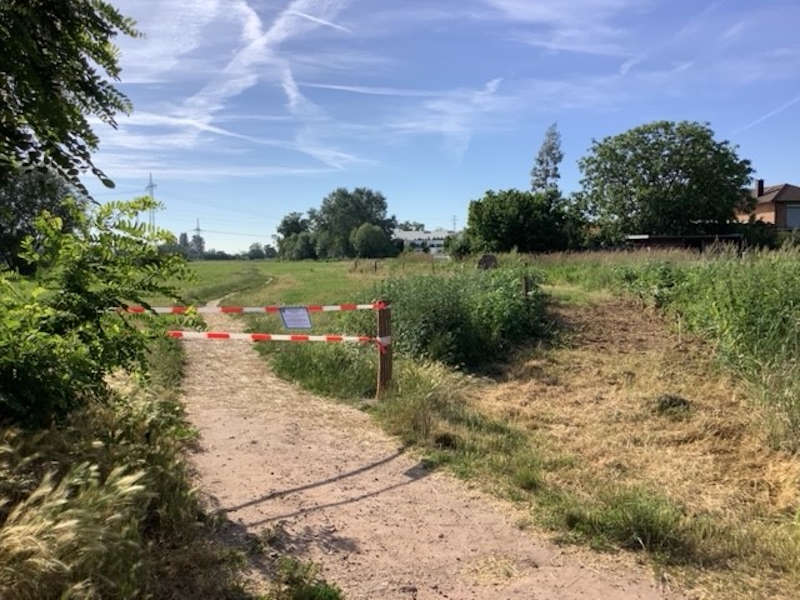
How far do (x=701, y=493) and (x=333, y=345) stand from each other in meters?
6.09

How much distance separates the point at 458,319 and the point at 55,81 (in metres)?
8.91

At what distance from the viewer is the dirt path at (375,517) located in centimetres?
382

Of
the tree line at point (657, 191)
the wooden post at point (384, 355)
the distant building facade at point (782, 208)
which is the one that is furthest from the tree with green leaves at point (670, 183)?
the wooden post at point (384, 355)

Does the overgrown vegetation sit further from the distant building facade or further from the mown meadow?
the distant building facade

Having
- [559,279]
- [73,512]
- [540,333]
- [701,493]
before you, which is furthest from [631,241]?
[73,512]

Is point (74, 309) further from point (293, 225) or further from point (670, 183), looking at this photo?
point (293, 225)

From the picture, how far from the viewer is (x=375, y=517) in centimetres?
476

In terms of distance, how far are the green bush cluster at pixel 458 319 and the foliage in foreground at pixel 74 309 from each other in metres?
6.63

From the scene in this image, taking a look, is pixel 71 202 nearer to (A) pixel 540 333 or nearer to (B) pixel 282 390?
(B) pixel 282 390

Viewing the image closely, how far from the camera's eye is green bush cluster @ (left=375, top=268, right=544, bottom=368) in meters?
10.7

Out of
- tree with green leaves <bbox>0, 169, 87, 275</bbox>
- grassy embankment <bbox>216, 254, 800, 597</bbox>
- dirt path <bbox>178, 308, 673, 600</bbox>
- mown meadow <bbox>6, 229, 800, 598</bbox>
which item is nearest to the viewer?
tree with green leaves <bbox>0, 169, 87, 275</bbox>

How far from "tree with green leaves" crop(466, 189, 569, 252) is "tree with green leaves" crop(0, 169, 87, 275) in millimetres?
39426

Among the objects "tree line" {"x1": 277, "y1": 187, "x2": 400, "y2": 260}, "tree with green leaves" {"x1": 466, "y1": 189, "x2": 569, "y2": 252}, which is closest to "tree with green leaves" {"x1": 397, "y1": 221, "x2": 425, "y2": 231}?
"tree line" {"x1": 277, "y1": 187, "x2": 400, "y2": 260}

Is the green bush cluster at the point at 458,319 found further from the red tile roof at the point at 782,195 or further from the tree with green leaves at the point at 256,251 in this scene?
the tree with green leaves at the point at 256,251
